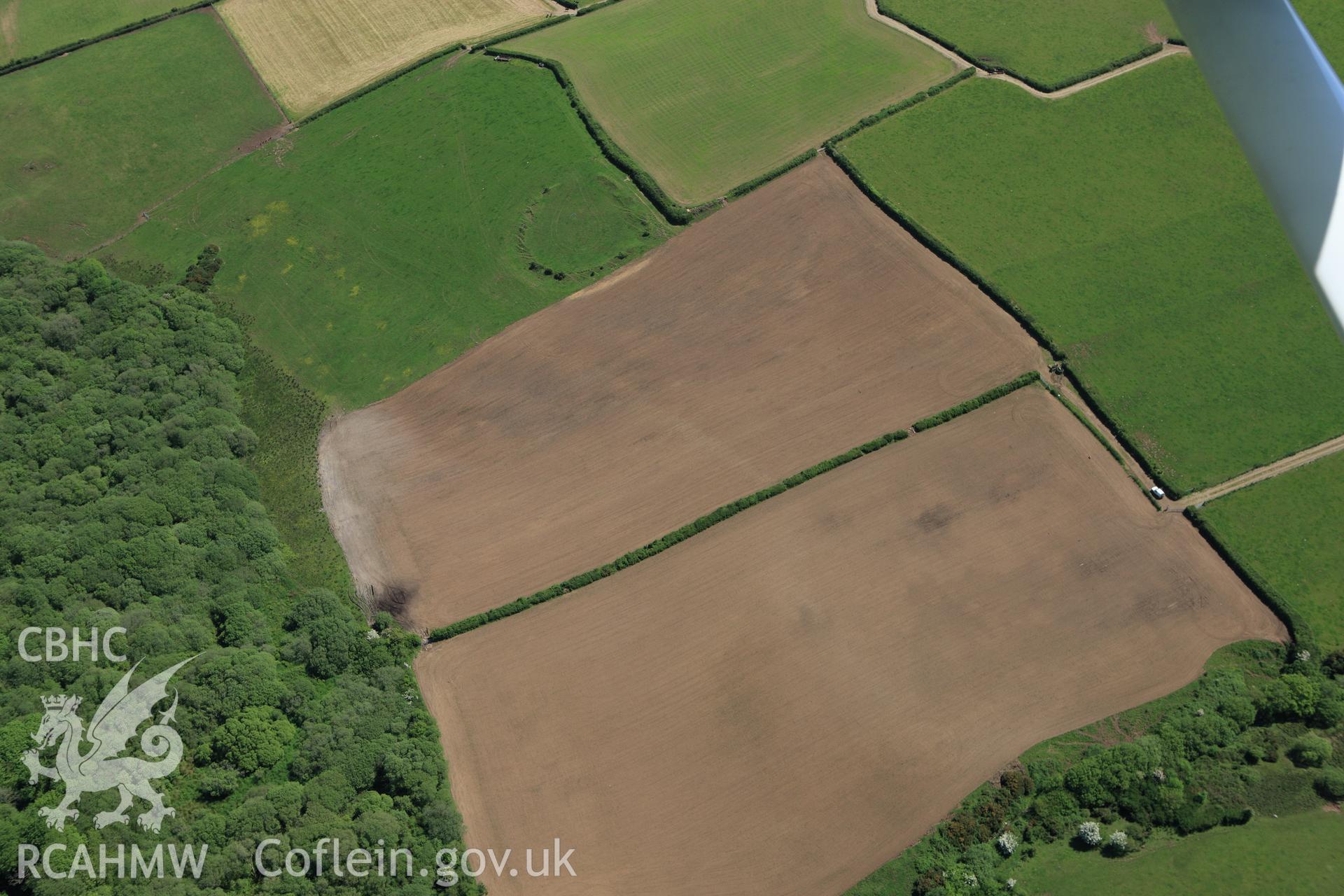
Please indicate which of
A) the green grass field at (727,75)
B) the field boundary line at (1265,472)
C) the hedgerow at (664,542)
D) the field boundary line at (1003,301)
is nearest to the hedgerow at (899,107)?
the green grass field at (727,75)

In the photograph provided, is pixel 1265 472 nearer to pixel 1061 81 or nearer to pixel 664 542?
pixel 1061 81

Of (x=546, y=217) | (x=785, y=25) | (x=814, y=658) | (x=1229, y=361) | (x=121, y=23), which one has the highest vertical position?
(x=121, y=23)

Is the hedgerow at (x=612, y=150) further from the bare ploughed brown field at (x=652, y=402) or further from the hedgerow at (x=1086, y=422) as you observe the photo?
the hedgerow at (x=1086, y=422)

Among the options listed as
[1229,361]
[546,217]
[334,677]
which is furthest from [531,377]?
[1229,361]

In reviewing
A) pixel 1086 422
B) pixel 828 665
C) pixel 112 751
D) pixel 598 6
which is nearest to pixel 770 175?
pixel 598 6

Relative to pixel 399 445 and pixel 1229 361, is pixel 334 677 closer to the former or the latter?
pixel 399 445
